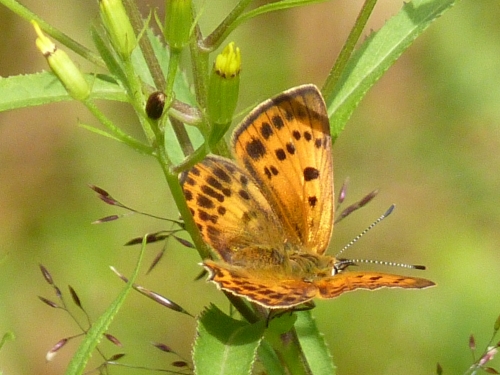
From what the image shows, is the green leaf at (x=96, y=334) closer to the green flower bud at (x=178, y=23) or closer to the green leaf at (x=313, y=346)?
the green flower bud at (x=178, y=23)

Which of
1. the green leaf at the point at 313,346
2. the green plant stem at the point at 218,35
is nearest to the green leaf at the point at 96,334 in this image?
the green plant stem at the point at 218,35

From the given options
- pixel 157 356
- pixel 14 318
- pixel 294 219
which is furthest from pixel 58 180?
pixel 294 219

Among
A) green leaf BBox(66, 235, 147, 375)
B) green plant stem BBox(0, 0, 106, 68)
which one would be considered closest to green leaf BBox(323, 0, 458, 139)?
green plant stem BBox(0, 0, 106, 68)

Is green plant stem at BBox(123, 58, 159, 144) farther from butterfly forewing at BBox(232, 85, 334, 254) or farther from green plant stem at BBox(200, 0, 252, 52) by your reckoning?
butterfly forewing at BBox(232, 85, 334, 254)

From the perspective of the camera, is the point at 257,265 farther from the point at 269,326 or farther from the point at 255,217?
the point at 269,326

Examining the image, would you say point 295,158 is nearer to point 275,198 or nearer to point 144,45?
point 275,198
